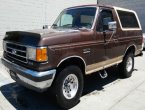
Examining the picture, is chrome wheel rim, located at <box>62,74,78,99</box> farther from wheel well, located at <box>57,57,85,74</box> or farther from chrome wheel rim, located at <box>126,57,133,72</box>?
chrome wheel rim, located at <box>126,57,133,72</box>

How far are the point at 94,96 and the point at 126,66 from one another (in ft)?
6.96

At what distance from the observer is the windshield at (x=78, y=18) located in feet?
18.1

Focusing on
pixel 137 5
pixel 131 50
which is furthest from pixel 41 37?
pixel 137 5

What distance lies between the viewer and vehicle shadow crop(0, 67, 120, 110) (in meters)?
4.98

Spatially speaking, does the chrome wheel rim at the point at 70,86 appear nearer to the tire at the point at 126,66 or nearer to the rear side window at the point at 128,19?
the tire at the point at 126,66

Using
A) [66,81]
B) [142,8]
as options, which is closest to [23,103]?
[66,81]

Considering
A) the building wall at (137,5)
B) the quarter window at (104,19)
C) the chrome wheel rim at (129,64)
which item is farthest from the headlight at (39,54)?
the building wall at (137,5)

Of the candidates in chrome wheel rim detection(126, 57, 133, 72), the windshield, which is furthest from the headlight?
chrome wheel rim detection(126, 57, 133, 72)

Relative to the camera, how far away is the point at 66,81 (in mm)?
4742

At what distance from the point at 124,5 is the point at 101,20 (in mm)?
13965

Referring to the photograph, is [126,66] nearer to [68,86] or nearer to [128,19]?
[128,19]

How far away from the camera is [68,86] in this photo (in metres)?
4.81

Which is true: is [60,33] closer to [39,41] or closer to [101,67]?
[39,41]

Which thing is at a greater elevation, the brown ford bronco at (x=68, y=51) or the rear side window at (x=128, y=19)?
the rear side window at (x=128, y=19)
